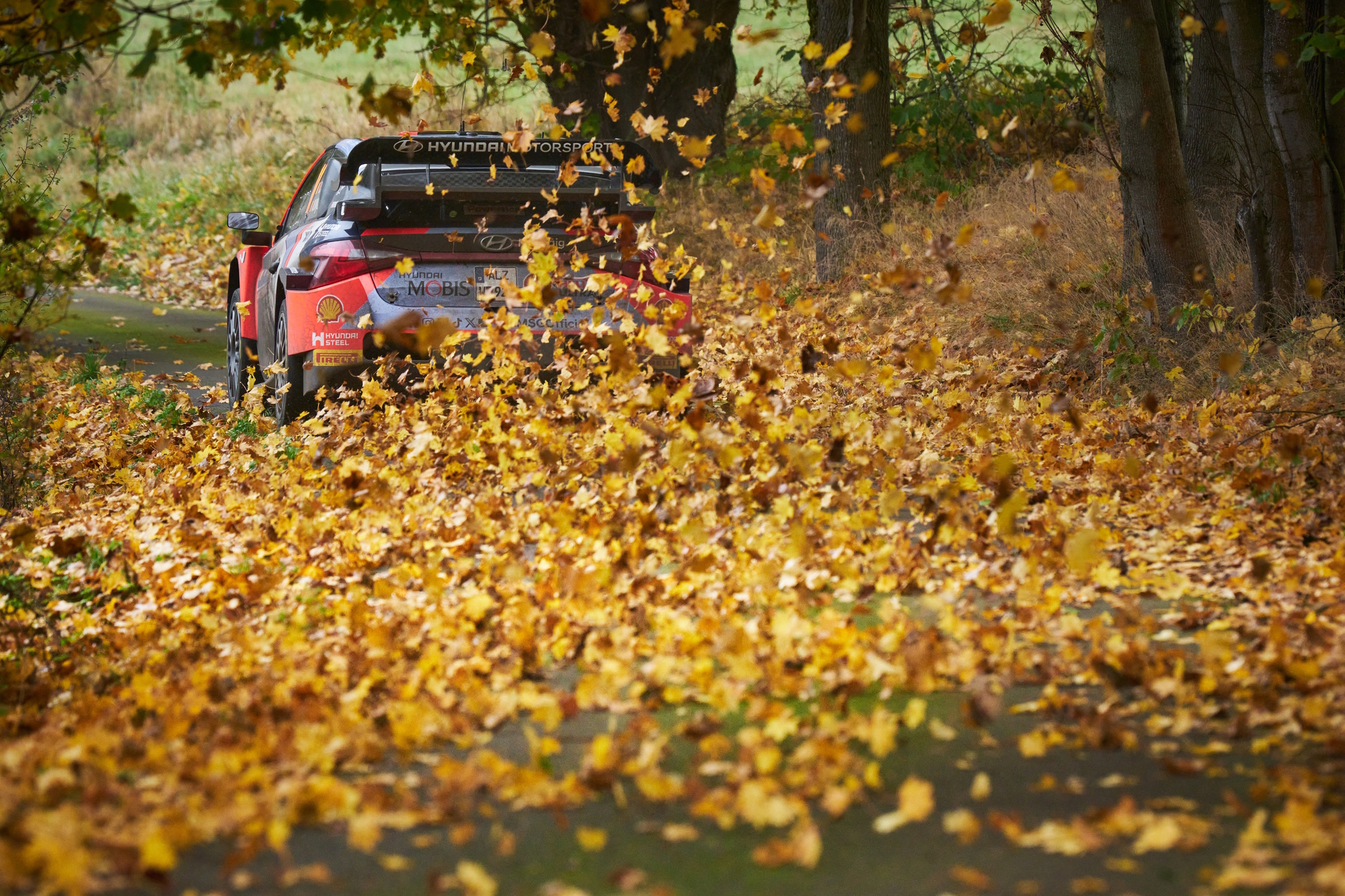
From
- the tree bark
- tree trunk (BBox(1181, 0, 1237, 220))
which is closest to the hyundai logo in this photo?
the tree bark

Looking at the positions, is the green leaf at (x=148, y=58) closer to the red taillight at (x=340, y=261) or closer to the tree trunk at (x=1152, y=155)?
the red taillight at (x=340, y=261)

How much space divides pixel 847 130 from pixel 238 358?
611 centimetres

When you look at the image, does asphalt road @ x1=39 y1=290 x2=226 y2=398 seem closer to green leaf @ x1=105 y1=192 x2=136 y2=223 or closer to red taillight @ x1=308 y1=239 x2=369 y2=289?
red taillight @ x1=308 y1=239 x2=369 y2=289

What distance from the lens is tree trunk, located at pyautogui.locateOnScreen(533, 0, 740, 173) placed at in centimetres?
1716

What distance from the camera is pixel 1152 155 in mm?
8695

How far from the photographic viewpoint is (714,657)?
437cm

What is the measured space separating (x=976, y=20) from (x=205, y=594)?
52.5 ft

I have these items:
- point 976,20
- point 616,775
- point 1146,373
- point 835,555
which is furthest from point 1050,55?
point 616,775

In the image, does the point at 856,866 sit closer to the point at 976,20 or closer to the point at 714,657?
the point at 714,657

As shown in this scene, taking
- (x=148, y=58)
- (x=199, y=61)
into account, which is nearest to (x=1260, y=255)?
(x=199, y=61)

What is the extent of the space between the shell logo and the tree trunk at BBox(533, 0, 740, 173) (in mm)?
9162

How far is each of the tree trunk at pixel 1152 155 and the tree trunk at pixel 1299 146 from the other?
61 centimetres

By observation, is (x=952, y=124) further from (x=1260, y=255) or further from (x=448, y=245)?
(x=448, y=245)

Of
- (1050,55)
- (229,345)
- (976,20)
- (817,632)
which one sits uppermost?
(976,20)
